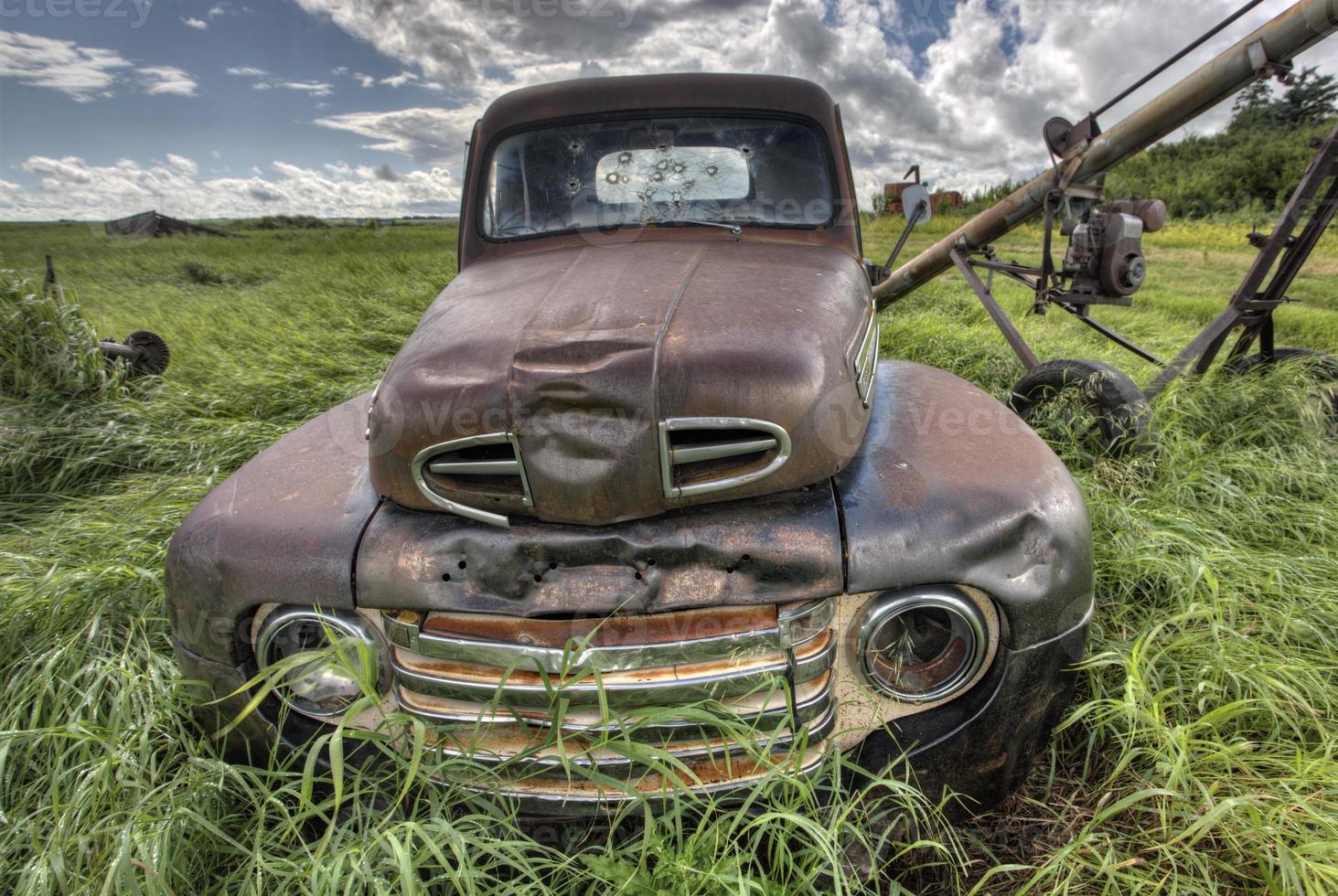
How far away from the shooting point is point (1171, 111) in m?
3.70

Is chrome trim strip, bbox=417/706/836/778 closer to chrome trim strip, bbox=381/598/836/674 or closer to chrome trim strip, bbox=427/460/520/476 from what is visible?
chrome trim strip, bbox=381/598/836/674

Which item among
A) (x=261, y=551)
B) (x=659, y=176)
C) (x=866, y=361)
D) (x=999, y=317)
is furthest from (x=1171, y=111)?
(x=261, y=551)

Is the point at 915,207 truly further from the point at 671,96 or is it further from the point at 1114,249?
the point at 1114,249

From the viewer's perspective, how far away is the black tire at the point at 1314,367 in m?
3.66

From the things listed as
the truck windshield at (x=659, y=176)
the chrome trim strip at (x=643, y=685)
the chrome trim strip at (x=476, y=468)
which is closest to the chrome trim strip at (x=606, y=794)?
the chrome trim strip at (x=643, y=685)

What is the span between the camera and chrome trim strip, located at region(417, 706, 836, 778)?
1.49 metres

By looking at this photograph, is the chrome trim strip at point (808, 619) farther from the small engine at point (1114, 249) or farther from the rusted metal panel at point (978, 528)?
the small engine at point (1114, 249)

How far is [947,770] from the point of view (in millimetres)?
1622

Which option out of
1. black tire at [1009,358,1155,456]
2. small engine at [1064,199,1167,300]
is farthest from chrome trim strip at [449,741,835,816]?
small engine at [1064,199,1167,300]

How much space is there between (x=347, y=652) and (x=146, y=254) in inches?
777

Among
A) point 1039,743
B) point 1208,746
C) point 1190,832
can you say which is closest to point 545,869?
point 1039,743

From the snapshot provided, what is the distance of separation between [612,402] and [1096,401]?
2886 millimetres

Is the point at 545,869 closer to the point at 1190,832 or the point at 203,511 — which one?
the point at 203,511

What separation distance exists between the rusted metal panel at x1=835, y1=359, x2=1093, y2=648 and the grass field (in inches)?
16.8
